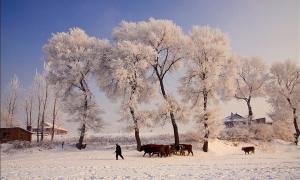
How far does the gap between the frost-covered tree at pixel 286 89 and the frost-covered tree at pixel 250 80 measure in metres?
1.67

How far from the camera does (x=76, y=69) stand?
43438mm

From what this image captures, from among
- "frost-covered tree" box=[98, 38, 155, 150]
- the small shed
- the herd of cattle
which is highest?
"frost-covered tree" box=[98, 38, 155, 150]

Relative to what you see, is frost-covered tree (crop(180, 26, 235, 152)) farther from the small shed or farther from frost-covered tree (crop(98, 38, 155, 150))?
the small shed

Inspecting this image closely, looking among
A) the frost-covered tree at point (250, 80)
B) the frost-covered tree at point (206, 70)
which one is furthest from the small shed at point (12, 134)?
the frost-covered tree at point (250, 80)

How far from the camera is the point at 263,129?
52.1 meters

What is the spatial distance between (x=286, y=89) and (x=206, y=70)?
2083cm

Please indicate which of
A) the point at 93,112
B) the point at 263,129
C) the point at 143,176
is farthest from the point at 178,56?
the point at 143,176

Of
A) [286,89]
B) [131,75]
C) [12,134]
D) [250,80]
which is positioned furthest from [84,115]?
[286,89]

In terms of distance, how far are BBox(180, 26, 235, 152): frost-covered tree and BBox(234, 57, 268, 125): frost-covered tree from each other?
13.5 m

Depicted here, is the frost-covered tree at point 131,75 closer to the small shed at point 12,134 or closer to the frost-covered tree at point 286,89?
the small shed at point 12,134

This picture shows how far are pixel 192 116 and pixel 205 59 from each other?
6.53 meters

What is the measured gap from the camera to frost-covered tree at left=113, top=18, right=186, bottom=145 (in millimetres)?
41938

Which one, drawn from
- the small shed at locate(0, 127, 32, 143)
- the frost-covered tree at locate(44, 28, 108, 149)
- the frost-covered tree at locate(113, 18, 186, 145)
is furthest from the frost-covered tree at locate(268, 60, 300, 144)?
the small shed at locate(0, 127, 32, 143)

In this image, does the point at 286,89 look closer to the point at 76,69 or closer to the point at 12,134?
the point at 76,69
